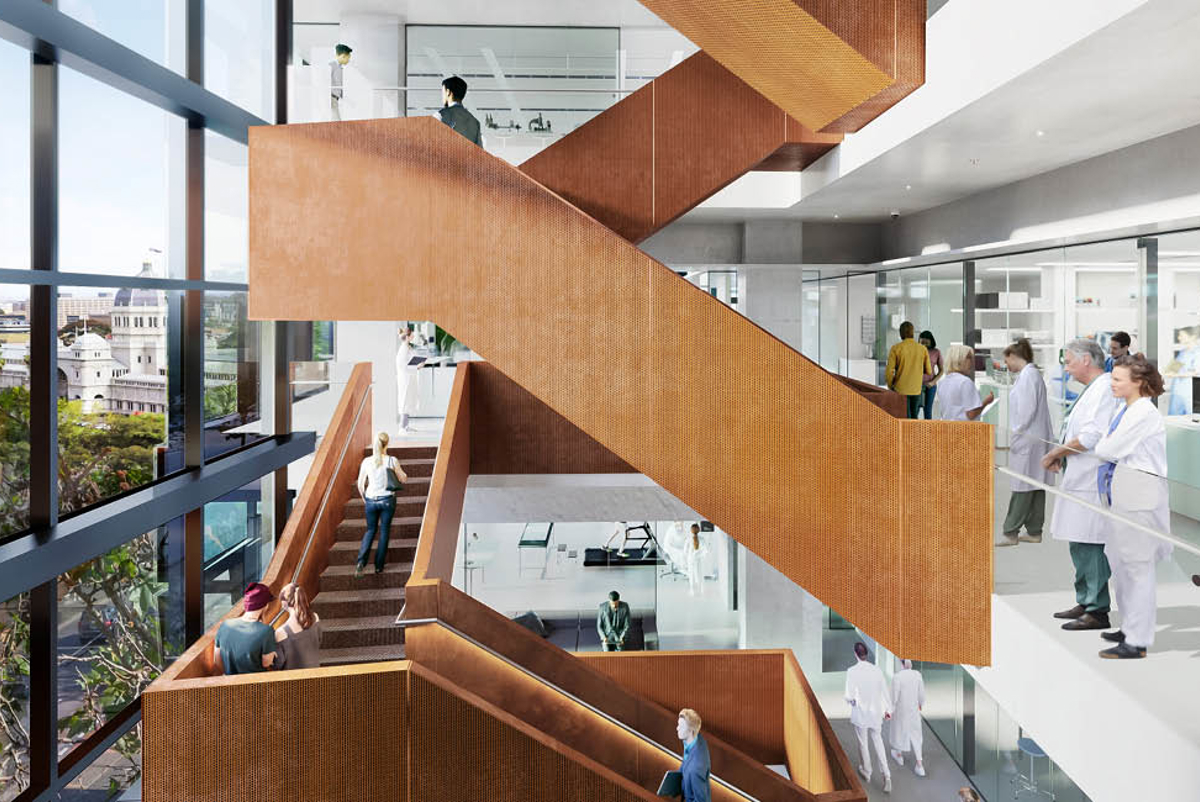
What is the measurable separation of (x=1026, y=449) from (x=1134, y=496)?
144cm

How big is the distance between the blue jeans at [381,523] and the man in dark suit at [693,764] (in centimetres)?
394

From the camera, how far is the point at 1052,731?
6492mm

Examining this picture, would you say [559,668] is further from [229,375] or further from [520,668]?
[229,375]

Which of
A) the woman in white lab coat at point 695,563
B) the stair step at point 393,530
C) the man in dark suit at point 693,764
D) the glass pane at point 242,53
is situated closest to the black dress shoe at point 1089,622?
the man in dark suit at point 693,764

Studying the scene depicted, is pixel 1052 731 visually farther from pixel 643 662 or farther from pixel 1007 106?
pixel 643 662

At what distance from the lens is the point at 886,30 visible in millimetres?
7590

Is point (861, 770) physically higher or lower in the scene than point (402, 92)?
lower

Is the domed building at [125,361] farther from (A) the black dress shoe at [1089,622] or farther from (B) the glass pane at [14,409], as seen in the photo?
(A) the black dress shoe at [1089,622]

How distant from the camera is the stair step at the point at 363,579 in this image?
406 inches

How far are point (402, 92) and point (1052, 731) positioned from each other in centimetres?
1158

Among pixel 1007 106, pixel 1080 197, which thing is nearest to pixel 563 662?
pixel 1007 106

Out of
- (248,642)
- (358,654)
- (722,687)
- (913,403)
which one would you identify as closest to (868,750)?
(722,687)

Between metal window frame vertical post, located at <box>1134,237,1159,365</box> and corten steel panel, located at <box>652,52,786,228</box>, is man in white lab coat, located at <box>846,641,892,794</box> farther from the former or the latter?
corten steel panel, located at <box>652,52,786,228</box>

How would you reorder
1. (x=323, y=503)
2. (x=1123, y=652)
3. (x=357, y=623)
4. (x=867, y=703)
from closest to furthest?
(x=1123, y=652) < (x=357, y=623) < (x=323, y=503) < (x=867, y=703)
